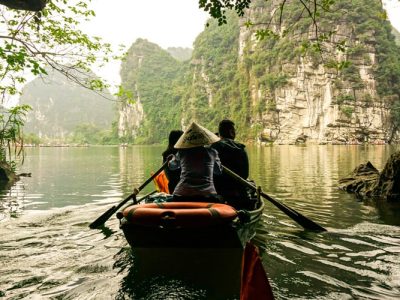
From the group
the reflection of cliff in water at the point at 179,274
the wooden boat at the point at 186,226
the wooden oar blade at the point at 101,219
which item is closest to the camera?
the reflection of cliff in water at the point at 179,274

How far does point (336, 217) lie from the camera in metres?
7.39

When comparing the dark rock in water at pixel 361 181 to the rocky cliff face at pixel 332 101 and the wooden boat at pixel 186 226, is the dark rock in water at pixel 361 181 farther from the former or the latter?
the rocky cliff face at pixel 332 101

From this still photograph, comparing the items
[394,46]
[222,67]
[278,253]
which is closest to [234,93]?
[222,67]

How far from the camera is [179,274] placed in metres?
4.11

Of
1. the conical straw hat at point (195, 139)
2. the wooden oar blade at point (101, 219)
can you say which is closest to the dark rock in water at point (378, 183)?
the conical straw hat at point (195, 139)

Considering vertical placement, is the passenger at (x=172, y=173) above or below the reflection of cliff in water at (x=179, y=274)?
above

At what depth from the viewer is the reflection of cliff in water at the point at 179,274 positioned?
3.60m

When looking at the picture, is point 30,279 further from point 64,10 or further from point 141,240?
point 64,10

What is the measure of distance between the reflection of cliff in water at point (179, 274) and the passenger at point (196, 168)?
767mm

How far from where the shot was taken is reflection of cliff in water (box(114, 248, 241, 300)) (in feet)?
11.8

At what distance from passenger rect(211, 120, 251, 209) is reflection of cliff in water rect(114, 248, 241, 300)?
126 cm

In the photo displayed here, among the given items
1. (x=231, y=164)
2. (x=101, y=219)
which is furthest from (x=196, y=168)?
(x=101, y=219)

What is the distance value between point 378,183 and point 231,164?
642 centimetres

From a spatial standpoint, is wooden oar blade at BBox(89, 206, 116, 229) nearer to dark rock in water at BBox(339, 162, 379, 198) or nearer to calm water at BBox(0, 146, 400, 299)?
calm water at BBox(0, 146, 400, 299)
